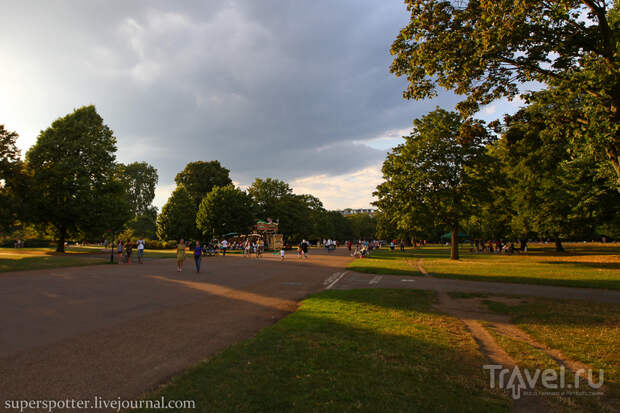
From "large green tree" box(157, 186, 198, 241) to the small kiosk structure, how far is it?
11.6 metres

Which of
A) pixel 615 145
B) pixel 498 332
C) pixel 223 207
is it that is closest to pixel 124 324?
pixel 498 332

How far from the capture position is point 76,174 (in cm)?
3516

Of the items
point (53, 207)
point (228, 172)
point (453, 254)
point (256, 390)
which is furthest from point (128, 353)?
point (228, 172)

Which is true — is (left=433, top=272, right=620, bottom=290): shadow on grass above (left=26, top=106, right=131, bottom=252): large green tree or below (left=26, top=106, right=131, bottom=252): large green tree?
below

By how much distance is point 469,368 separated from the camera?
17.3 ft

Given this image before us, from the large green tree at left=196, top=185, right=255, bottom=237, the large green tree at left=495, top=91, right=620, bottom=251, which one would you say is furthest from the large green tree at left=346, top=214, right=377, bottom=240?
the large green tree at left=495, top=91, right=620, bottom=251

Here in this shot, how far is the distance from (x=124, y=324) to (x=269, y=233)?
57986mm

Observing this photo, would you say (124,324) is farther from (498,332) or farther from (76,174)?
(76,174)

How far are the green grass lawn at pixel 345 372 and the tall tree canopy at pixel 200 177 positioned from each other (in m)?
67.6

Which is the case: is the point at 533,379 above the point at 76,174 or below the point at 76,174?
below

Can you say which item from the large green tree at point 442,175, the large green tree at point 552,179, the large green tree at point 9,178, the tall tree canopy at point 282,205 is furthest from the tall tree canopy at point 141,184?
the large green tree at point 552,179

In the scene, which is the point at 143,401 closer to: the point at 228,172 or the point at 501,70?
the point at 501,70

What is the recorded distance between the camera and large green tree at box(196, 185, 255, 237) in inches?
2279

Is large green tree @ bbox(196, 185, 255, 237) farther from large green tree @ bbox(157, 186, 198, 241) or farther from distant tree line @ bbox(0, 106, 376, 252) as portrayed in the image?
large green tree @ bbox(157, 186, 198, 241)
